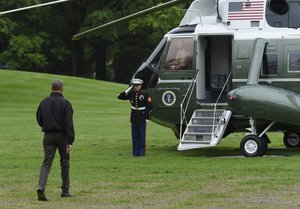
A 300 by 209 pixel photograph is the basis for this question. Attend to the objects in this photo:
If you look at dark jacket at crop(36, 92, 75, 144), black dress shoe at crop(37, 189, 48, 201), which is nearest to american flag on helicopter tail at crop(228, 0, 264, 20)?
dark jacket at crop(36, 92, 75, 144)

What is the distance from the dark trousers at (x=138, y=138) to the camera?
18.0 metres

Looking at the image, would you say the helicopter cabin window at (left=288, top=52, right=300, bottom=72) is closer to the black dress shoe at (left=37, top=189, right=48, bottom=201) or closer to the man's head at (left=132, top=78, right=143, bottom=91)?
the man's head at (left=132, top=78, right=143, bottom=91)

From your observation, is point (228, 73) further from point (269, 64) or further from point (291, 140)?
point (291, 140)

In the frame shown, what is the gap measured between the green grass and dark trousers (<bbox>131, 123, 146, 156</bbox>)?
0.27m

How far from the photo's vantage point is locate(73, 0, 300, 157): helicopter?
56.8ft

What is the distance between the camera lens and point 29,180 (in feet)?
46.4

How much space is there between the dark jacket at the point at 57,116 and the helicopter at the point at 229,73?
5.60 metres

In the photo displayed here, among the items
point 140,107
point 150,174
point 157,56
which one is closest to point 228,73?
point 157,56

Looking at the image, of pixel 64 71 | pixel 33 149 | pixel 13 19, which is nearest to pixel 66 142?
pixel 33 149

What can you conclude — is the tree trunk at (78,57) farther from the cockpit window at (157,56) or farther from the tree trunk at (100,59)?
the cockpit window at (157,56)

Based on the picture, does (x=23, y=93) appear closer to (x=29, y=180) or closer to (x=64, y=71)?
(x=64, y=71)

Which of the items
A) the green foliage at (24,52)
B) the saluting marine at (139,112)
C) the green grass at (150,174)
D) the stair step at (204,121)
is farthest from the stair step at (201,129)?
the green foliage at (24,52)

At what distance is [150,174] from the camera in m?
14.8

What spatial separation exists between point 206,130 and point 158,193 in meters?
5.62
